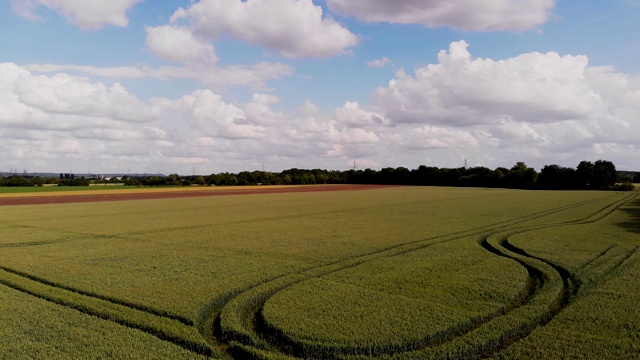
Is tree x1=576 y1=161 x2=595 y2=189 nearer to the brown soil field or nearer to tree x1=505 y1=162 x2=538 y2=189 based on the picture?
tree x1=505 y1=162 x2=538 y2=189

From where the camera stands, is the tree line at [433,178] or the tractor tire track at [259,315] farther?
the tree line at [433,178]

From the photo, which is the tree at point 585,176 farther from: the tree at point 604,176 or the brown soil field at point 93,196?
the brown soil field at point 93,196

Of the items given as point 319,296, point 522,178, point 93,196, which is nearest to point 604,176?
point 522,178

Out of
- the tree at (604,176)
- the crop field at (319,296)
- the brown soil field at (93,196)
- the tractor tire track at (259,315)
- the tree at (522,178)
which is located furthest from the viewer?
the tree at (522,178)

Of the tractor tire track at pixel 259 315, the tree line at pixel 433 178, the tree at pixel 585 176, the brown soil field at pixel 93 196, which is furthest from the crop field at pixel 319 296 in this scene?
the tree at pixel 585 176

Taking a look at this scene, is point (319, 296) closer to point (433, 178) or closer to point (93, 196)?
point (93, 196)

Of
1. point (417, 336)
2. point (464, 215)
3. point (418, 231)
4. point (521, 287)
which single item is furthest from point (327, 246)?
point (464, 215)

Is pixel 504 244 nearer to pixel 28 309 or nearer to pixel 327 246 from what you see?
pixel 327 246
